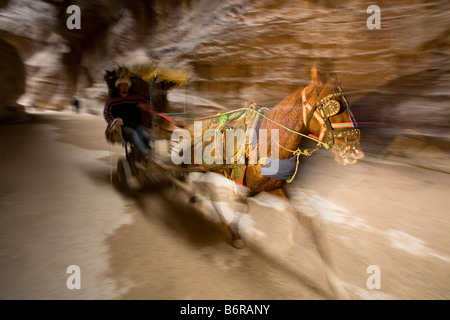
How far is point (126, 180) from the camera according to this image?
3.46 meters

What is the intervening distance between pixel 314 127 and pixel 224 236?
1626 millimetres

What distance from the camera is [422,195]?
121 inches

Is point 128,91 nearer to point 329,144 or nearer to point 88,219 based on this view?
point 88,219

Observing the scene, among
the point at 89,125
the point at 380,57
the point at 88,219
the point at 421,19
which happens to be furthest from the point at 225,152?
the point at 89,125

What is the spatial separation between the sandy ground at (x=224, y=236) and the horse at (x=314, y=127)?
455mm

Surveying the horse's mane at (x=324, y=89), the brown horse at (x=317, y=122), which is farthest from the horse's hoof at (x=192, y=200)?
the horse's mane at (x=324, y=89)

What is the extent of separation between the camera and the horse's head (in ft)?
5.59

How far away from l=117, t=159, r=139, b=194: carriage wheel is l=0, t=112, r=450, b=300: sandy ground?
0.16m

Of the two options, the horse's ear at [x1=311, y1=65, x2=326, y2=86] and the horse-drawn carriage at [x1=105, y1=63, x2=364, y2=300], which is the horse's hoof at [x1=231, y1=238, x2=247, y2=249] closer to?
the horse-drawn carriage at [x1=105, y1=63, x2=364, y2=300]

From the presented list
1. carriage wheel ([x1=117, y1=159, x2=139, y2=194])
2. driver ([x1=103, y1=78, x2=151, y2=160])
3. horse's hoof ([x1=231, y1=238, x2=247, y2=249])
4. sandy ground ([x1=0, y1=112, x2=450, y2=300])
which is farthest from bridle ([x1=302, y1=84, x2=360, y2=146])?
carriage wheel ([x1=117, y1=159, x2=139, y2=194])

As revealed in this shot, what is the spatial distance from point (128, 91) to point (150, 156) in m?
1.35

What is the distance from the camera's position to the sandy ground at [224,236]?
74.0 inches

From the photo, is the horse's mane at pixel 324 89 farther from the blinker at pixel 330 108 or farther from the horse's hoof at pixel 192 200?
the horse's hoof at pixel 192 200

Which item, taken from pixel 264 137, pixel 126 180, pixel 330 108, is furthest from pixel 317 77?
pixel 126 180
